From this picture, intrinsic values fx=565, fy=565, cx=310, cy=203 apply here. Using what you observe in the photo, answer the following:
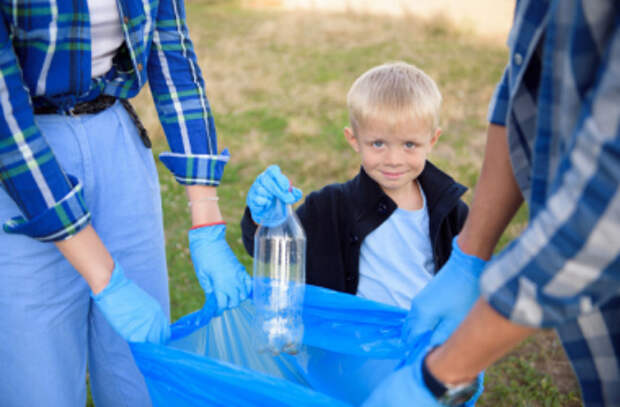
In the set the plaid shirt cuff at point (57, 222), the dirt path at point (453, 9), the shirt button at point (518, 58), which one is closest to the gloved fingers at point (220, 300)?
the plaid shirt cuff at point (57, 222)

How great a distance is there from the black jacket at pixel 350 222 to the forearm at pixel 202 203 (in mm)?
175

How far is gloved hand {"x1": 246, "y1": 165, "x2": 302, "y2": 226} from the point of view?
1.53 meters

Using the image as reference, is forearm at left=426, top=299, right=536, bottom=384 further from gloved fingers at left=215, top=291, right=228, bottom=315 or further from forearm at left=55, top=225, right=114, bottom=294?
forearm at left=55, top=225, right=114, bottom=294

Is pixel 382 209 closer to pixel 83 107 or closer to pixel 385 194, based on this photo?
pixel 385 194

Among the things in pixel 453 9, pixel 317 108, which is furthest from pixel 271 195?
pixel 453 9

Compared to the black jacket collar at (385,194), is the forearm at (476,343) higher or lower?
higher

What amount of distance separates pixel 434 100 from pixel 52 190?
1228 mm

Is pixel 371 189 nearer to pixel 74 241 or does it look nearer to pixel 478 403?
pixel 74 241

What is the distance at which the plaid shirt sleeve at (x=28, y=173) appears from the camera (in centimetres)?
132

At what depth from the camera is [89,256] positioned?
1458mm

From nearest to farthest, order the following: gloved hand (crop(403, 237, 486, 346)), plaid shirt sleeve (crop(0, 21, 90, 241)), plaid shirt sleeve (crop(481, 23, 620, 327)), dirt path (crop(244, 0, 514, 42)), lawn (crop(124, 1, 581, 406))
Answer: plaid shirt sleeve (crop(481, 23, 620, 327))
plaid shirt sleeve (crop(0, 21, 90, 241))
gloved hand (crop(403, 237, 486, 346))
lawn (crop(124, 1, 581, 406))
dirt path (crop(244, 0, 514, 42))

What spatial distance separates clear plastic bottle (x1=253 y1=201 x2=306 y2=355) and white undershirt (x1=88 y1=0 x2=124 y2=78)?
2.08 ft

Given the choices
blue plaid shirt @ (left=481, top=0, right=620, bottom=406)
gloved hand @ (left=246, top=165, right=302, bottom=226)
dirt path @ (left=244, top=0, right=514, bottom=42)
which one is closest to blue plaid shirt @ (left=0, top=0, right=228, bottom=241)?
gloved hand @ (left=246, top=165, right=302, bottom=226)

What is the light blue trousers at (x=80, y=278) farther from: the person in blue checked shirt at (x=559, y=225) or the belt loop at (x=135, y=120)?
the person in blue checked shirt at (x=559, y=225)
